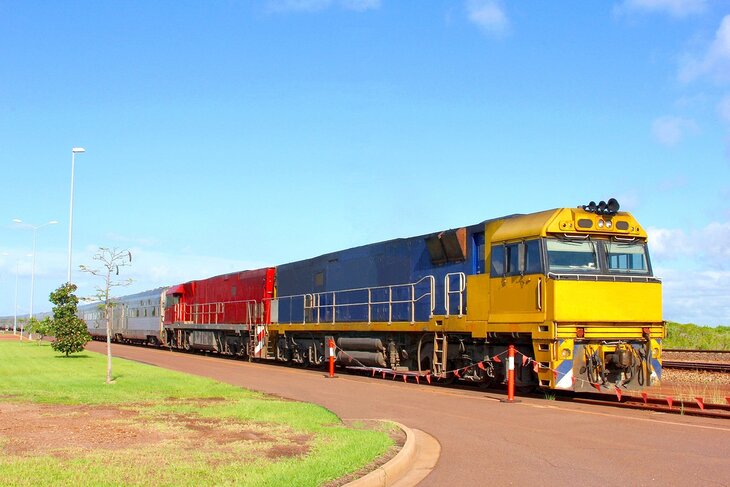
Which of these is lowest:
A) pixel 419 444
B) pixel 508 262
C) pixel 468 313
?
pixel 419 444

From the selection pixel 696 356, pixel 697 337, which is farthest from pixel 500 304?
pixel 697 337

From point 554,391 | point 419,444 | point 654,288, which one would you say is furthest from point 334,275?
point 419,444

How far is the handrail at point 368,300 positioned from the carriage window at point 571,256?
4735 mm

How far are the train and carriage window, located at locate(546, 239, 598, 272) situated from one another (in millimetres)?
23

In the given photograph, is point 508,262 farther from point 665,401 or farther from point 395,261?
point 395,261

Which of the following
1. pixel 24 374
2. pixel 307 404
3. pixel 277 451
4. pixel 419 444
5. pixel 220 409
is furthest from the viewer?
pixel 24 374

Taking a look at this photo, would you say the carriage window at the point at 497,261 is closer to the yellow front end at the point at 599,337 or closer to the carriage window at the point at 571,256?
the carriage window at the point at 571,256

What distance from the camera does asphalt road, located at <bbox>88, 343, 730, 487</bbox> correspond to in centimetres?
833

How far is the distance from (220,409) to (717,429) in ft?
27.1

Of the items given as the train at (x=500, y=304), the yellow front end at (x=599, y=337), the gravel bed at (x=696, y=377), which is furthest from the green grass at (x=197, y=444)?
the gravel bed at (x=696, y=377)

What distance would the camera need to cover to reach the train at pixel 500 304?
50.6ft

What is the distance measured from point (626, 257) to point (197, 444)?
10.6 m

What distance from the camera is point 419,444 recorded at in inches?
413

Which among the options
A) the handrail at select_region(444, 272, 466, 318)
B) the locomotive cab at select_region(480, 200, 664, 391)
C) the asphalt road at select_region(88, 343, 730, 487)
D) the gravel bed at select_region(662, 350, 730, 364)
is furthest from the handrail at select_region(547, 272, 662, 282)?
the gravel bed at select_region(662, 350, 730, 364)
